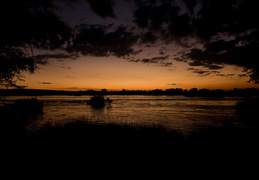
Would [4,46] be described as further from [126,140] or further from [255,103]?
[255,103]

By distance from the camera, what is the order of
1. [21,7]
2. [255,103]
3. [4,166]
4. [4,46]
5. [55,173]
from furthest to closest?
1. [255,103]
2. [4,46]
3. [21,7]
4. [4,166]
5. [55,173]

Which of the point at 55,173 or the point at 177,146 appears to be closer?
the point at 55,173

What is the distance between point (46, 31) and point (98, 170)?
25.5ft

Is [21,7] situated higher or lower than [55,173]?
higher

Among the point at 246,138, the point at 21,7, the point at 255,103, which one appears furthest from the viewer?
the point at 255,103

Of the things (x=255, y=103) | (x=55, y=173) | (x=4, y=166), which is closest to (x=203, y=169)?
(x=55, y=173)

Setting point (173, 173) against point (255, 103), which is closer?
point (173, 173)

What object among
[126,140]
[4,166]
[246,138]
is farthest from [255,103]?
[4,166]

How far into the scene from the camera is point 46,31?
823 cm

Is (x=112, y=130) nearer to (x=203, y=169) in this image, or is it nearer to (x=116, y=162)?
(x=116, y=162)

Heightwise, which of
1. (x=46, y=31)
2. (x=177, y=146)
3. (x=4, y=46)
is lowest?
(x=177, y=146)

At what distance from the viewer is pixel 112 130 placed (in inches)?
363

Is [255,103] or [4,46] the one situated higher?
[4,46]

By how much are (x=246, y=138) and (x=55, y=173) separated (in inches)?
355
